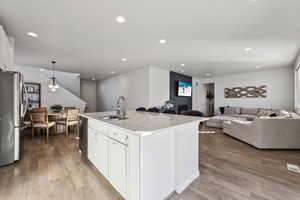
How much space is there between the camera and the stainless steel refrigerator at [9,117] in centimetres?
232

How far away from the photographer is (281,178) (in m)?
1.95

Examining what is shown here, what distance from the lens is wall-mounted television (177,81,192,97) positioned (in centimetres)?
710

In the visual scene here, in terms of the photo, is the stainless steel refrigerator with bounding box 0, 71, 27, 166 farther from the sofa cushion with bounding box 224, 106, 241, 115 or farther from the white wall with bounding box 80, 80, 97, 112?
the sofa cushion with bounding box 224, 106, 241, 115

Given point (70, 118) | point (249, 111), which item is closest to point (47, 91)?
point (70, 118)

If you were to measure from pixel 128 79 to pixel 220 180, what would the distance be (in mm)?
5726

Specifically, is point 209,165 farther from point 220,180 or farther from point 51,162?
point 51,162

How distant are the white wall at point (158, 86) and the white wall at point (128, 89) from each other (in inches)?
8.5

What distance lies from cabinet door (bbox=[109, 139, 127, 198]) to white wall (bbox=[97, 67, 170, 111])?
13.2 feet

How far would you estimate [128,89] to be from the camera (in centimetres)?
675

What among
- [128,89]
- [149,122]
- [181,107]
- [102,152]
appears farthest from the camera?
[181,107]

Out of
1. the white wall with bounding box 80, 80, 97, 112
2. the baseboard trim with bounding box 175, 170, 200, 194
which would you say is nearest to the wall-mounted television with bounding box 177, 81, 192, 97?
the baseboard trim with bounding box 175, 170, 200, 194

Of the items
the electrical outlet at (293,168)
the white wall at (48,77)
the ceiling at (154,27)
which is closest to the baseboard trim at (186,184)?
the electrical outlet at (293,168)

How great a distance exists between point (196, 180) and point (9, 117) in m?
3.35

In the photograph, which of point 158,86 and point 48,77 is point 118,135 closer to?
point 158,86
